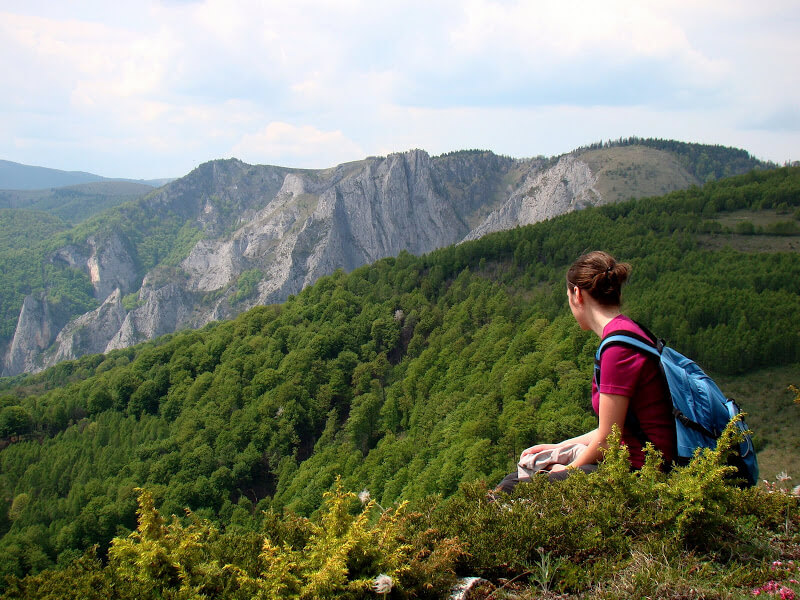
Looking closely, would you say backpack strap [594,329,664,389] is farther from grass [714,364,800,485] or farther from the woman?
grass [714,364,800,485]

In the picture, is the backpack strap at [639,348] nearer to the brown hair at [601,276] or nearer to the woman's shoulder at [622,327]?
the woman's shoulder at [622,327]

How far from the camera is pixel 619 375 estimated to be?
4574 mm

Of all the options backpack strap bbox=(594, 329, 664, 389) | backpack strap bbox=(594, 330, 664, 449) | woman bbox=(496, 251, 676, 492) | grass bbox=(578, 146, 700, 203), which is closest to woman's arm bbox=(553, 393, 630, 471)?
woman bbox=(496, 251, 676, 492)

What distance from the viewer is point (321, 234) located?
200 meters

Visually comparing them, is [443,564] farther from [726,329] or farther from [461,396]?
[726,329]

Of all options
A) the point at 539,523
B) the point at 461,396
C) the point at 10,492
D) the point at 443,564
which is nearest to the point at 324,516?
the point at 443,564

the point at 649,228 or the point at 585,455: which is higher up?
the point at 649,228

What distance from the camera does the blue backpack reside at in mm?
4574

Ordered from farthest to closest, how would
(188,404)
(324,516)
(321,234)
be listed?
1. (321,234)
2. (188,404)
3. (324,516)

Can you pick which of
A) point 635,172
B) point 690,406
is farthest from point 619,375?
Result: point 635,172

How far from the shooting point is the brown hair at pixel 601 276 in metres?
4.78

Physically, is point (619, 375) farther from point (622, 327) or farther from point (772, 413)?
point (772, 413)

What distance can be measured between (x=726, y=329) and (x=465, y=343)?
2832cm

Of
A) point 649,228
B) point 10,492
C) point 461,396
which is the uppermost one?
point 649,228
